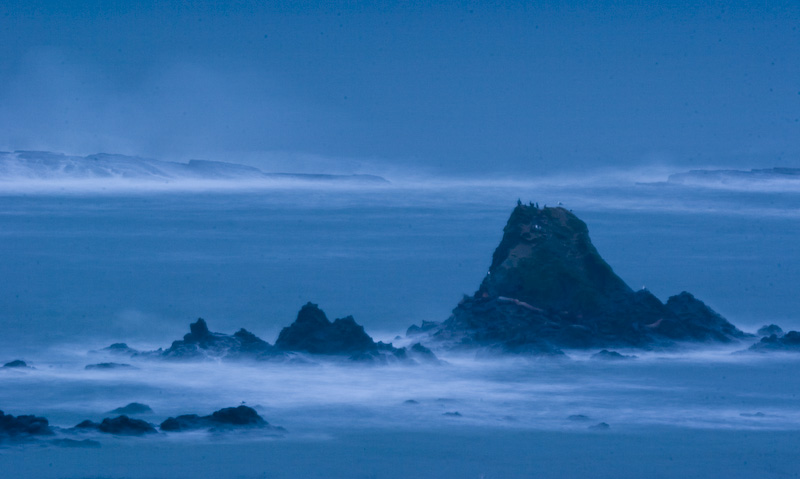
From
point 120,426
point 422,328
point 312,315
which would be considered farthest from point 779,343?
point 120,426

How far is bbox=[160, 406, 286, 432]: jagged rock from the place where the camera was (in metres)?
30.5

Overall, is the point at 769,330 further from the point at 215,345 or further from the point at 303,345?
the point at 215,345

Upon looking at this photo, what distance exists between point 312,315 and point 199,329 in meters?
3.36

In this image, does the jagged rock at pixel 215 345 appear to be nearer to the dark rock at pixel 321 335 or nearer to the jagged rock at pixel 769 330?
the dark rock at pixel 321 335

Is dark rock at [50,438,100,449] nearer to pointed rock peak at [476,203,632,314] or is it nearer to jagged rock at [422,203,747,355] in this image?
jagged rock at [422,203,747,355]

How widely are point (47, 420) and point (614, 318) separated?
1792cm

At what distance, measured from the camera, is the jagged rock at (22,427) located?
29.4 m

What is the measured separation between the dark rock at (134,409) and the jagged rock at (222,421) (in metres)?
2.83

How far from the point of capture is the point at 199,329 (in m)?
39.6

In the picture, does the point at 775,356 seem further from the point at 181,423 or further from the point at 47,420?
the point at 47,420

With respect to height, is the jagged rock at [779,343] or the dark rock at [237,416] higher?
the jagged rock at [779,343]

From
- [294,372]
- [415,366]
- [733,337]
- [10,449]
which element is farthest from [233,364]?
[733,337]

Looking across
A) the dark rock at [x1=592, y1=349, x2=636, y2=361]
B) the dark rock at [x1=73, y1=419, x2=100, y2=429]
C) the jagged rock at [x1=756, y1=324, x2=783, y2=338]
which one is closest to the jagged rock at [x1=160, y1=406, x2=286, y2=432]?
the dark rock at [x1=73, y1=419, x2=100, y2=429]

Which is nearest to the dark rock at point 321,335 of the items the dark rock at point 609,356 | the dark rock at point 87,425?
the dark rock at point 609,356
